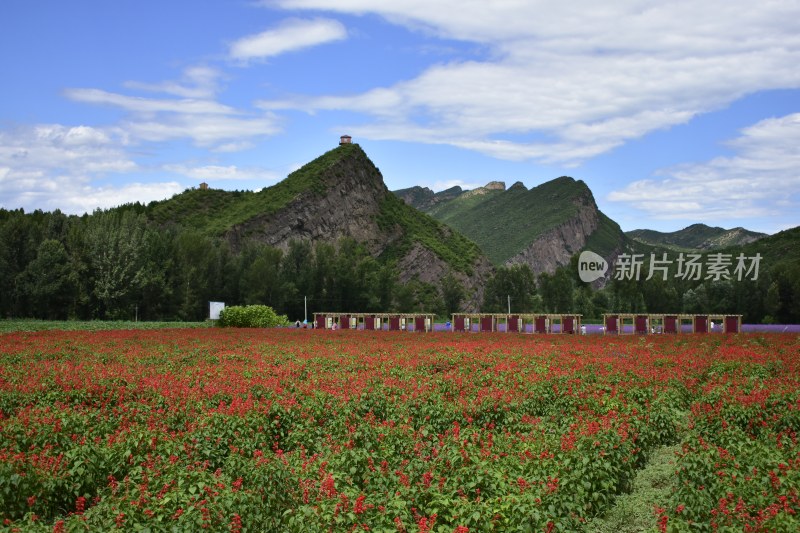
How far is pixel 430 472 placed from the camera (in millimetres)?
10078

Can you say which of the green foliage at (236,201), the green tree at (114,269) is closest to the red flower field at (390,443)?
the green tree at (114,269)

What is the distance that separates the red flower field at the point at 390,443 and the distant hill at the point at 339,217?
114m

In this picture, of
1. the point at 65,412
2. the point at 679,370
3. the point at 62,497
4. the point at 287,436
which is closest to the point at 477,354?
the point at 679,370

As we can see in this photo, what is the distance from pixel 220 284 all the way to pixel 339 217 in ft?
216

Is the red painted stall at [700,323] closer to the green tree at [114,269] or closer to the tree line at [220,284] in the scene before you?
the tree line at [220,284]

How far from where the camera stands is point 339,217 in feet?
491

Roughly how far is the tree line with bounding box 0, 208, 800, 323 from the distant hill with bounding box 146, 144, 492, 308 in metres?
36.1

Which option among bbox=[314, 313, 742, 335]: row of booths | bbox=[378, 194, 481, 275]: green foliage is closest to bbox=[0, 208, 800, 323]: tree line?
bbox=[314, 313, 742, 335]: row of booths

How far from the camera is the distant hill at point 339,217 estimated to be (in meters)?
138

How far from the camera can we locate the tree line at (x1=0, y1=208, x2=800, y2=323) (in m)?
72.4

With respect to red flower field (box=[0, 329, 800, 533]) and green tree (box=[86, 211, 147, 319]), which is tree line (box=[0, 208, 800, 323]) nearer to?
green tree (box=[86, 211, 147, 319])

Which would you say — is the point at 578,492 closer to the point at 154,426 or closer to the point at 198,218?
the point at 154,426

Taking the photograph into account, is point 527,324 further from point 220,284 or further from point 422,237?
point 422,237

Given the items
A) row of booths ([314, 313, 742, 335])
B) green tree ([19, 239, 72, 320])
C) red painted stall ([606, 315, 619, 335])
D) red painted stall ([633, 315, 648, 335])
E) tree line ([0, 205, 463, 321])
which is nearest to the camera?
row of booths ([314, 313, 742, 335])
